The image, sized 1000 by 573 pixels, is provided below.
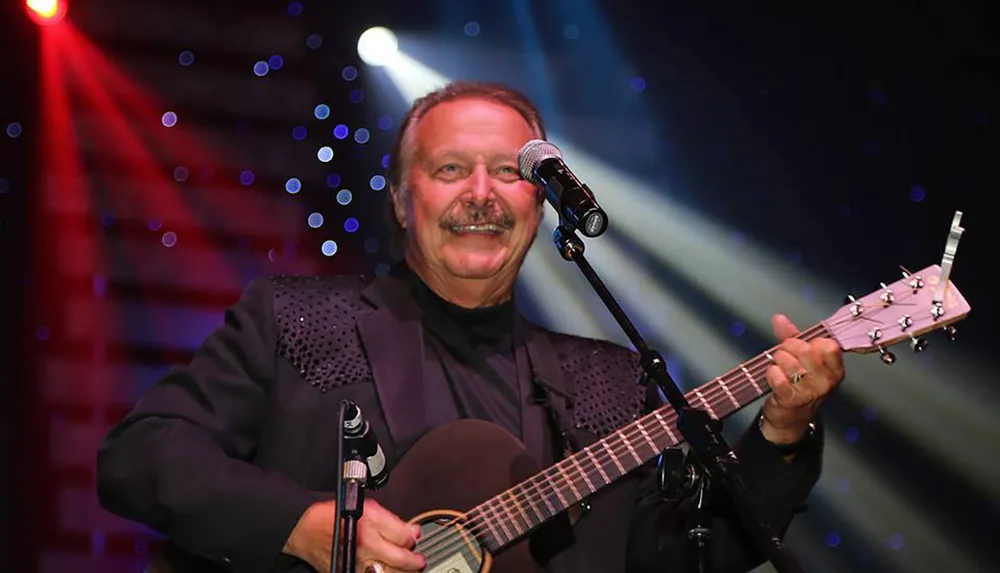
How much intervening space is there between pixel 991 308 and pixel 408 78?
2.31 m

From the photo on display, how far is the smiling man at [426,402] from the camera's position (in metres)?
2.12

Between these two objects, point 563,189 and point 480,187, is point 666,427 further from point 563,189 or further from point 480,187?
point 480,187

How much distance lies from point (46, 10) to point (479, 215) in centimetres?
229

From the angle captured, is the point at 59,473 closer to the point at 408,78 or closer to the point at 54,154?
the point at 54,154

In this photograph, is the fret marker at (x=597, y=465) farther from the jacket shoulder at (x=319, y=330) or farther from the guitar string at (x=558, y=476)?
the jacket shoulder at (x=319, y=330)

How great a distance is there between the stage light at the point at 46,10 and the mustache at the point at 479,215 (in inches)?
86.5

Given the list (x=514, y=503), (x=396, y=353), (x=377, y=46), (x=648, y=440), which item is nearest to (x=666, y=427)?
(x=648, y=440)

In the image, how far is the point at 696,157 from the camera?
3.93 meters

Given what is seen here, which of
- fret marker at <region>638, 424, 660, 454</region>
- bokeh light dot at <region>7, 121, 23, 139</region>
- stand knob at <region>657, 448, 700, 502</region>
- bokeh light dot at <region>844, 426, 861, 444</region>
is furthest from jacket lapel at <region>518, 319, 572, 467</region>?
bokeh light dot at <region>7, 121, 23, 139</region>

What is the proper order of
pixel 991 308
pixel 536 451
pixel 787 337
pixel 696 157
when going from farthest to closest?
pixel 696 157 < pixel 991 308 < pixel 536 451 < pixel 787 337

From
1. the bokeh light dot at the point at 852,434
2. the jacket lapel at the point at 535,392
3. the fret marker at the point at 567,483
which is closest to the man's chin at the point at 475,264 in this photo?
the jacket lapel at the point at 535,392

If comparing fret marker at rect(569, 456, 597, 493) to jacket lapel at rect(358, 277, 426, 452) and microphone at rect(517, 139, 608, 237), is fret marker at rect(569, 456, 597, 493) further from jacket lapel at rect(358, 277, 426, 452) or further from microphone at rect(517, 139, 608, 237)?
microphone at rect(517, 139, 608, 237)

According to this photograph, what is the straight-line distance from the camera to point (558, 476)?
2.31 metres

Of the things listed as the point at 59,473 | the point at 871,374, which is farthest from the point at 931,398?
the point at 59,473
